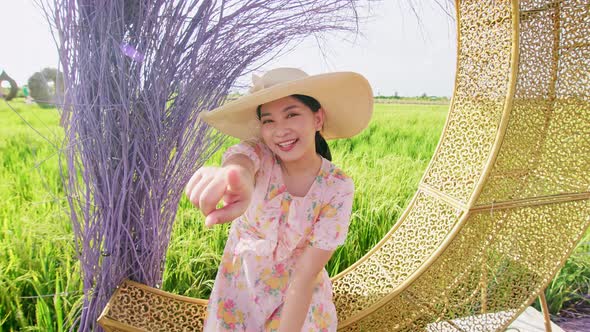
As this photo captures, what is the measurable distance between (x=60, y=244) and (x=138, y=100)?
111cm

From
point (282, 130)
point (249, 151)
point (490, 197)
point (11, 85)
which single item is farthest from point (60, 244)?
point (490, 197)

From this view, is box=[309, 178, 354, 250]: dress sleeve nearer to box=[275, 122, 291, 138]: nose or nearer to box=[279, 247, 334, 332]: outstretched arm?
box=[279, 247, 334, 332]: outstretched arm

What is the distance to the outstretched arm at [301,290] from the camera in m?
1.06

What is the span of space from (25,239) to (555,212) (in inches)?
88.0

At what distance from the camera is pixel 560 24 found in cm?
134

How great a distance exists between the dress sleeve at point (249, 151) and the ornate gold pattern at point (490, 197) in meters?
0.53

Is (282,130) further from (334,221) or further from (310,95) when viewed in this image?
(334,221)

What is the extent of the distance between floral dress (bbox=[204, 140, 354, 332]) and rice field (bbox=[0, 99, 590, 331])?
0.53 m

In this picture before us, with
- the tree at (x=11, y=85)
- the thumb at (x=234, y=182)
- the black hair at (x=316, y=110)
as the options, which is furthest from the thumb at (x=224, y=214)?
the tree at (x=11, y=85)

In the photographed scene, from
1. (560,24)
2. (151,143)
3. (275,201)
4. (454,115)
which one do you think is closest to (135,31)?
(151,143)

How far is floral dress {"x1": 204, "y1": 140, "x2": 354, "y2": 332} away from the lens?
1105 millimetres

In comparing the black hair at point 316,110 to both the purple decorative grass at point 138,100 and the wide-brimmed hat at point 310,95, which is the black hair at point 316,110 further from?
the purple decorative grass at point 138,100

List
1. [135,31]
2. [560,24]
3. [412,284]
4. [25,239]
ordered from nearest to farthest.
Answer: [135,31] < [560,24] < [412,284] < [25,239]

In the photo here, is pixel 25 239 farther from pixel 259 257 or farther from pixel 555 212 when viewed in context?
pixel 555 212
